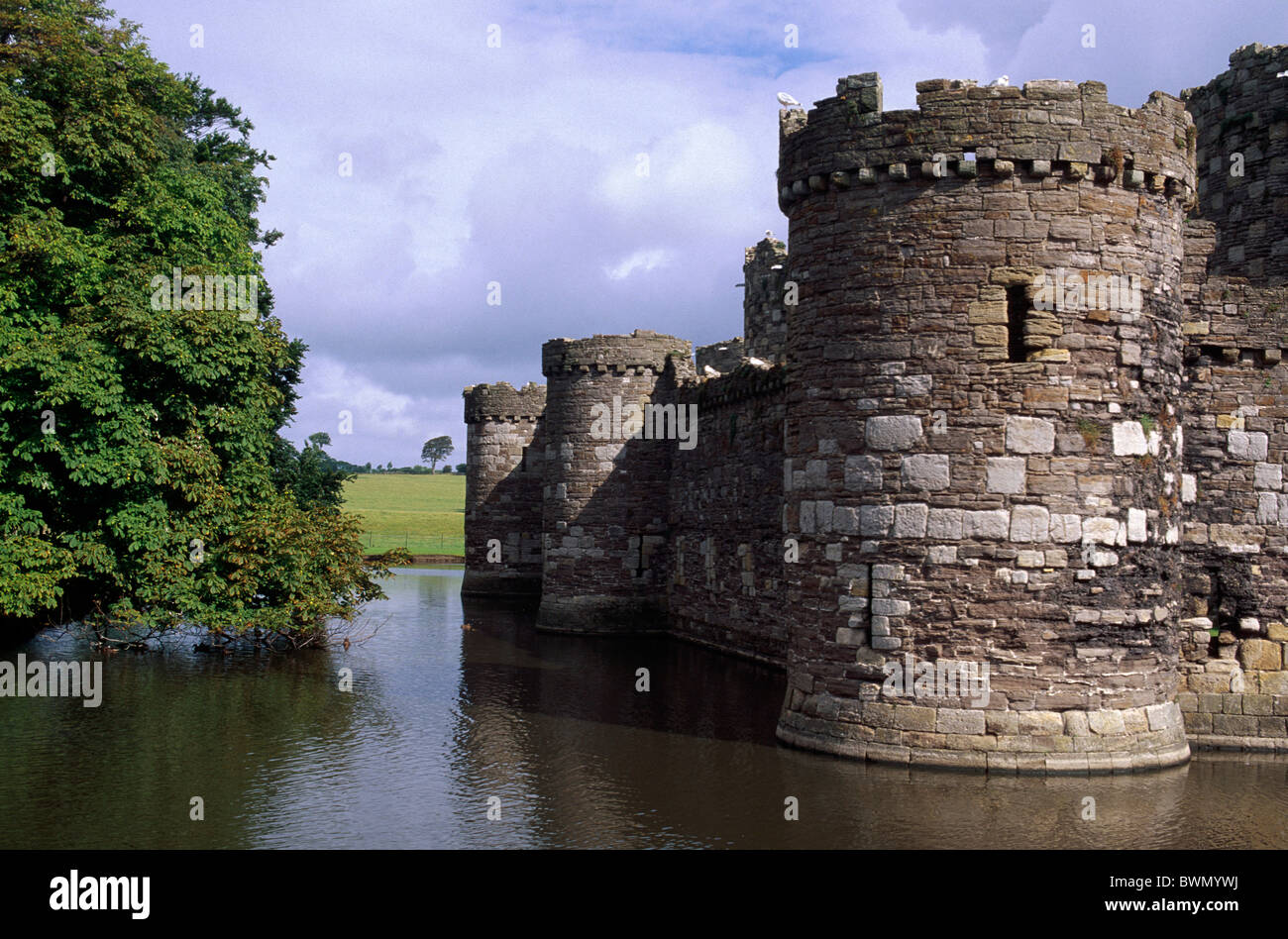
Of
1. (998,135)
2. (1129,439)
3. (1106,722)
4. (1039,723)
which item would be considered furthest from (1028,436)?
(998,135)

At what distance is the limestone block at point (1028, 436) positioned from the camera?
1284cm

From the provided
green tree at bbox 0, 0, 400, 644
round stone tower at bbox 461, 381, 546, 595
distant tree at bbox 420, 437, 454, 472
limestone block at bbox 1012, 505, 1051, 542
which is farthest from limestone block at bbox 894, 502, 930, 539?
distant tree at bbox 420, 437, 454, 472

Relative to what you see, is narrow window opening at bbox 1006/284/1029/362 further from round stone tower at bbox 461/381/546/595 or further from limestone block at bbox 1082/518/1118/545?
round stone tower at bbox 461/381/546/595

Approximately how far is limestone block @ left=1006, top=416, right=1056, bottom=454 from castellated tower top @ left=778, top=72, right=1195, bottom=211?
2807mm

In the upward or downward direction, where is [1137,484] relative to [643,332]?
downward

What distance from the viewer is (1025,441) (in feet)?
42.1

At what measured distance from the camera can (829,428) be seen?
13.7 metres

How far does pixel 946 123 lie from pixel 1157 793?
301 inches

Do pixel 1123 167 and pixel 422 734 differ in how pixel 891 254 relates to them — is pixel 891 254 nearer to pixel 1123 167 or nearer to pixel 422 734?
pixel 1123 167

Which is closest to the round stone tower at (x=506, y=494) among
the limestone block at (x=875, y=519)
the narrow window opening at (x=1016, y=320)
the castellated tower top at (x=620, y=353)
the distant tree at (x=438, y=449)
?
the castellated tower top at (x=620, y=353)

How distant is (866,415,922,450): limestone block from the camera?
13055 mm

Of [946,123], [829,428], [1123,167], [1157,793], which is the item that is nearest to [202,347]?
[829,428]

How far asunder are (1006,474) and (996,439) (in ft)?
1.35

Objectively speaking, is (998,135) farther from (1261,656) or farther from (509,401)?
(509,401)
